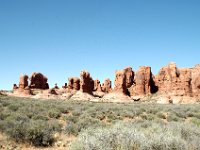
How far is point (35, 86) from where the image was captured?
356 feet

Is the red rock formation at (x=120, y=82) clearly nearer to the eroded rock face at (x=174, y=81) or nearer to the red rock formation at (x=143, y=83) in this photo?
the red rock formation at (x=143, y=83)

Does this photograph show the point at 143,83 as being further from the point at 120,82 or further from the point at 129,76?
the point at 120,82

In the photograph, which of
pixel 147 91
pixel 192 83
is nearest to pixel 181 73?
pixel 192 83

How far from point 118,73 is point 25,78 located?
118 feet

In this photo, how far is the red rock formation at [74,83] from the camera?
101 metres

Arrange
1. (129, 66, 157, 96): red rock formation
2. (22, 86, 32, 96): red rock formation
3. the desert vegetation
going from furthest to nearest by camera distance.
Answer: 1. (22, 86, 32, 96): red rock formation
2. (129, 66, 157, 96): red rock formation
3. the desert vegetation

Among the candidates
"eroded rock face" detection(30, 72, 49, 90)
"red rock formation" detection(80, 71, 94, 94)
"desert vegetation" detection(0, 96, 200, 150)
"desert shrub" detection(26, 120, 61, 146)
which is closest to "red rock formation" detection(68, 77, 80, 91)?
"red rock formation" detection(80, 71, 94, 94)

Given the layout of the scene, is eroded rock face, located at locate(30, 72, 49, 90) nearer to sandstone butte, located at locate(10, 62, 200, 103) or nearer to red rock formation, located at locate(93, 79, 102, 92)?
sandstone butte, located at locate(10, 62, 200, 103)

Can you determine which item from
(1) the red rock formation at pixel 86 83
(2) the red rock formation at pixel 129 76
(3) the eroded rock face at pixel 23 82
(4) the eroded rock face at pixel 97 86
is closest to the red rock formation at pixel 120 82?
(2) the red rock formation at pixel 129 76

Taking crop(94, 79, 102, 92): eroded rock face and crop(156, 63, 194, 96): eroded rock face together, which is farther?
crop(94, 79, 102, 92): eroded rock face

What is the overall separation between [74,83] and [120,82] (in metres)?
20.2

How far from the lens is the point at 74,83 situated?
3971 inches

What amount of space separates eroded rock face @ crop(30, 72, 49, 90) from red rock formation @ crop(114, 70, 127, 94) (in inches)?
1370

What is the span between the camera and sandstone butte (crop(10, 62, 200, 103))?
77.2 meters
